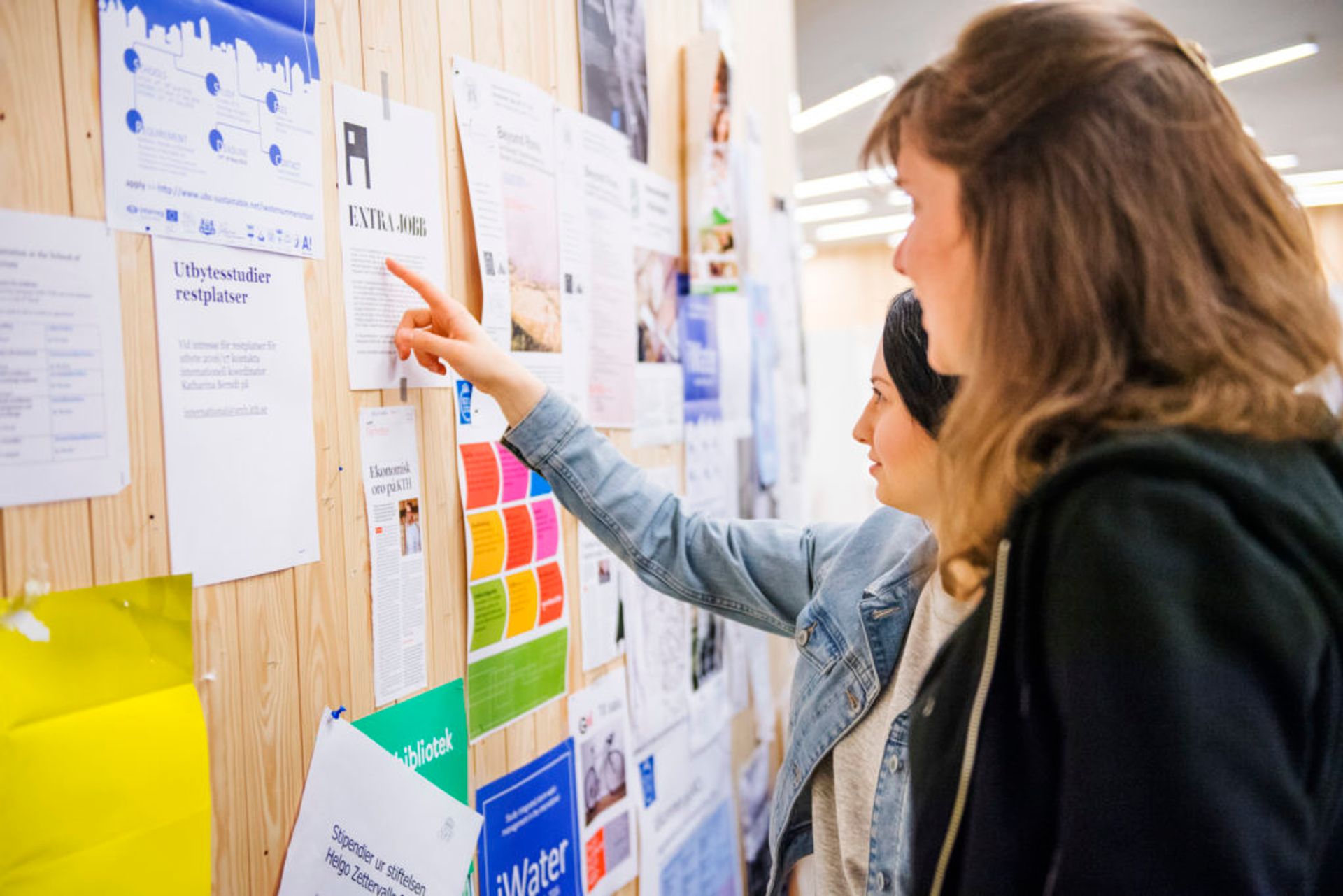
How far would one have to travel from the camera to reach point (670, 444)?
180 cm

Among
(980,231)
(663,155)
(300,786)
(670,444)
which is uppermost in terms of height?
(663,155)

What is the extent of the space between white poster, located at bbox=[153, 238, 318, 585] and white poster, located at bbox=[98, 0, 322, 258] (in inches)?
1.2

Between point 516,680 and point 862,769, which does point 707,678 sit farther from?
point 862,769

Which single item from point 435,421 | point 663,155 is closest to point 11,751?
point 435,421

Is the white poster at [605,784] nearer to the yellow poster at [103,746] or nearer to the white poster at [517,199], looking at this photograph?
the white poster at [517,199]

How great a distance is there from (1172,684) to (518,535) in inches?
37.3

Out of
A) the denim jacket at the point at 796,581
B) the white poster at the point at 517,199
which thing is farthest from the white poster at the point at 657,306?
the denim jacket at the point at 796,581

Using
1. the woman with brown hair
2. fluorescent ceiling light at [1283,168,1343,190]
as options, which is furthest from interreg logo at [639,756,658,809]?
fluorescent ceiling light at [1283,168,1343,190]

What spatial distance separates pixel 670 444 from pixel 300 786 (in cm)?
97

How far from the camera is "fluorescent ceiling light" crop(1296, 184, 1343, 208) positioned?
9406mm

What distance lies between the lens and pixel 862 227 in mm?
11289

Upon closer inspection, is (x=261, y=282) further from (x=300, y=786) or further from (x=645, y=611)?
(x=645, y=611)

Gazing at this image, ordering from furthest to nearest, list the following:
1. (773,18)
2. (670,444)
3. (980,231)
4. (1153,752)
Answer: (773,18)
(670,444)
(980,231)
(1153,752)

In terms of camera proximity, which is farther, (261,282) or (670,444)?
(670,444)
